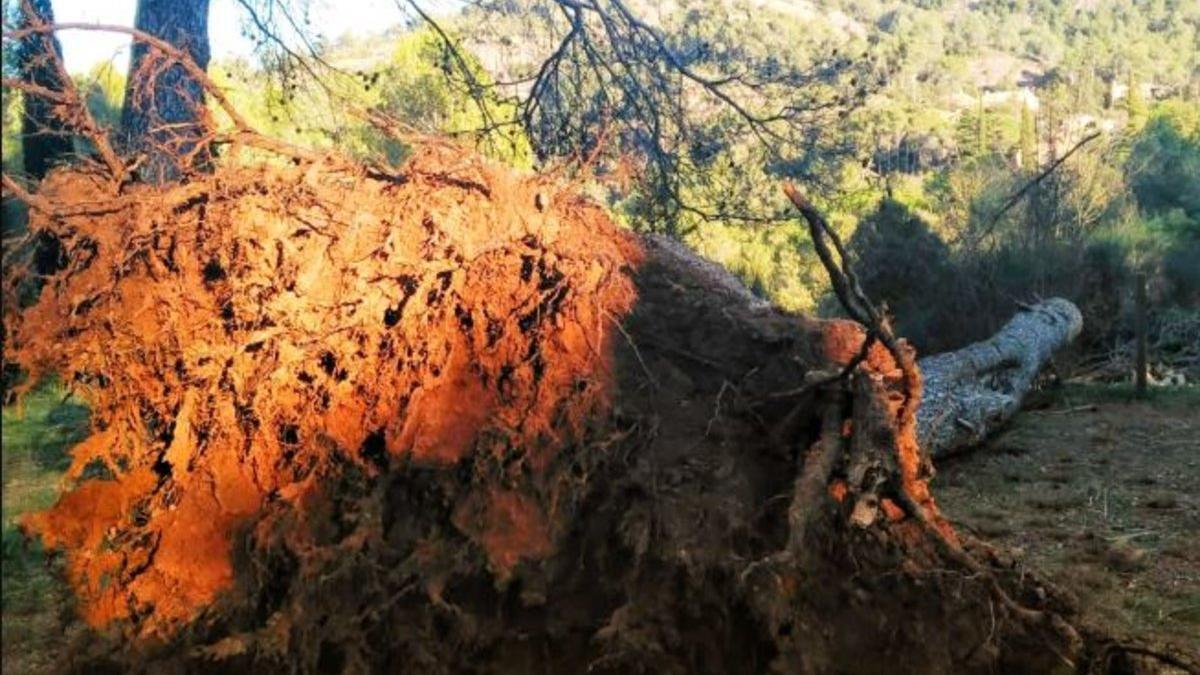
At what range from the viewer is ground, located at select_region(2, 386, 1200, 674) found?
9.45ft

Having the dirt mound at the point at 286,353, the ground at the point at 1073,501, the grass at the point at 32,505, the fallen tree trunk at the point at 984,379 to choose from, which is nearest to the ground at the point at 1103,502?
the ground at the point at 1073,501

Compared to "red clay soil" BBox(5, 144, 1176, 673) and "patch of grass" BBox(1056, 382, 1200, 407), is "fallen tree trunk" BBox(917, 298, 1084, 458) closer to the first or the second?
"patch of grass" BBox(1056, 382, 1200, 407)

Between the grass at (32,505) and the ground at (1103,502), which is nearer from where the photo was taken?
the grass at (32,505)

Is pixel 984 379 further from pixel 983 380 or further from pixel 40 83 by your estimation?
pixel 40 83

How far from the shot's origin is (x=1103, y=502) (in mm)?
6207

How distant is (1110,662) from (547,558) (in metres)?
1.59

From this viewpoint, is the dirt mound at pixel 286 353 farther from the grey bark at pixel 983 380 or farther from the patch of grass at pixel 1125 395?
the patch of grass at pixel 1125 395

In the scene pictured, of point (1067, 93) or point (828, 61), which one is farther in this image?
point (1067, 93)

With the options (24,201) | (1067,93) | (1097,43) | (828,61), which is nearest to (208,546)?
(24,201)

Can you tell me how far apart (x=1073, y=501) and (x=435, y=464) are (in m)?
4.69

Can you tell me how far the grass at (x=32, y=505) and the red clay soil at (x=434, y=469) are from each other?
0.33ft

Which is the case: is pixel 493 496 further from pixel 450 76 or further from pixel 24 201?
A: pixel 450 76

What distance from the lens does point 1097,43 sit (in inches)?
2319

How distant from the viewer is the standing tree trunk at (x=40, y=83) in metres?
3.41
